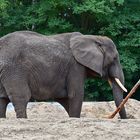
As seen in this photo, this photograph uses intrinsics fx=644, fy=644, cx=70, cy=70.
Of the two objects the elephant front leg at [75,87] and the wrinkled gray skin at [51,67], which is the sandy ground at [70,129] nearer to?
the wrinkled gray skin at [51,67]

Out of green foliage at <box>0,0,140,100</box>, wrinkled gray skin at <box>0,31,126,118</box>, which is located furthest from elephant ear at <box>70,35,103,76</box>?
green foliage at <box>0,0,140,100</box>

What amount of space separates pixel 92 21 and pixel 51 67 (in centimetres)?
1516

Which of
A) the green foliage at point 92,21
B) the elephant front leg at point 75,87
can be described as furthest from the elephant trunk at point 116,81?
the green foliage at point 92,21

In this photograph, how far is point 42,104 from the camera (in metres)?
16.1

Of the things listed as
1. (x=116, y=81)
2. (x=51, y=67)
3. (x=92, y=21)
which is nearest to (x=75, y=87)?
(x=51, y=67)

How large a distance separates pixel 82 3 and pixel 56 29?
1492mm

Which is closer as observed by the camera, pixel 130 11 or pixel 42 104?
pixel 42 104

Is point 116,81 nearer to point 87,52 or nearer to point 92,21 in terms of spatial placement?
point 87,52

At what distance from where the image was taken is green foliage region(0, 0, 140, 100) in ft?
83.3

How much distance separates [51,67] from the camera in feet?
39.9

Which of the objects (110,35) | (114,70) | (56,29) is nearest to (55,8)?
(56,29)

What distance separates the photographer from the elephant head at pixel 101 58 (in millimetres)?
12664

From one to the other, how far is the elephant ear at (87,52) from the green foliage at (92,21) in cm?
1182

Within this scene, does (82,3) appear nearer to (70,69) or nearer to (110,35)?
(110,35)
